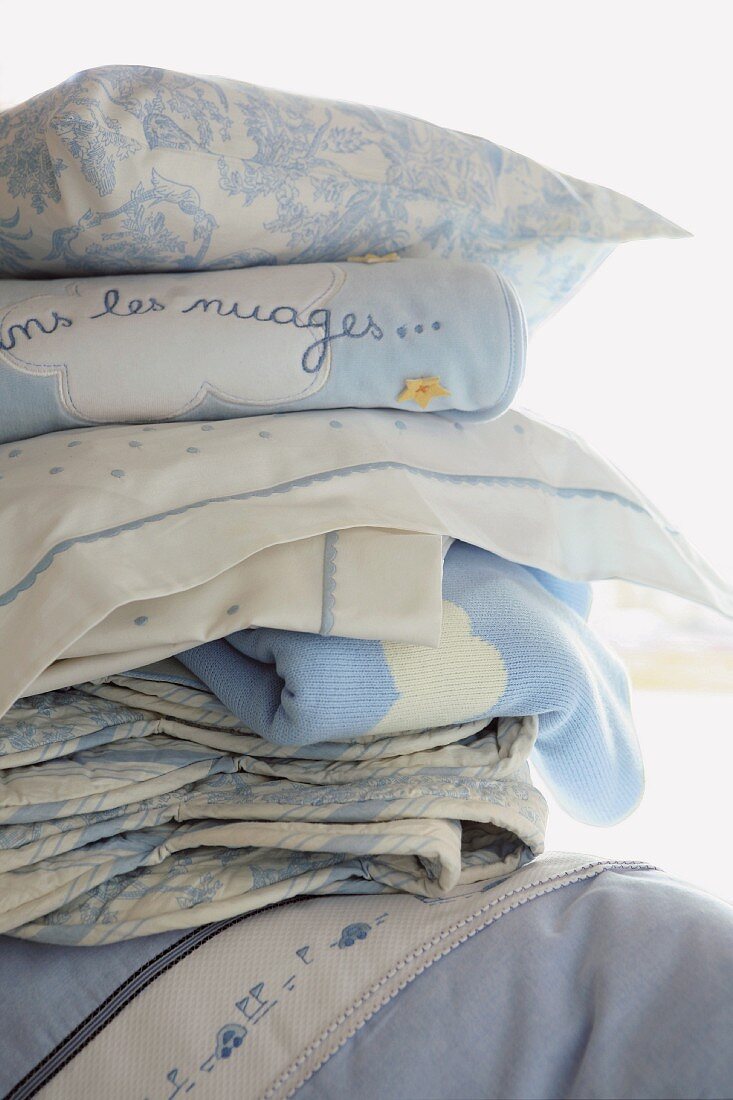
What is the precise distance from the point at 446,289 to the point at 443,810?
28 centimetres

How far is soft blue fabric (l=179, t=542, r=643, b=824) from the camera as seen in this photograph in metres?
0.41

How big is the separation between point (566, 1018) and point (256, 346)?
0.35 meters

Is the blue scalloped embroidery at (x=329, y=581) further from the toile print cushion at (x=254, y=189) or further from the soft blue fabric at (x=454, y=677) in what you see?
the toile print cushion at (x=254, y=189)

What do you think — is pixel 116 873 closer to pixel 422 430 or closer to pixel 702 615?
pixel 422 430

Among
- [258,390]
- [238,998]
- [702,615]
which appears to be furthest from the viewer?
[702,615]

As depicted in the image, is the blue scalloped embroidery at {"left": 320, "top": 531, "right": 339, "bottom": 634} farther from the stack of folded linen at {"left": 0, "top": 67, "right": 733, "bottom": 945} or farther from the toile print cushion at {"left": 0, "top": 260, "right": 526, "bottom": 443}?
the toile print cushion at {"left": 0, "top": 260, "right": 526, "bottom": 443}

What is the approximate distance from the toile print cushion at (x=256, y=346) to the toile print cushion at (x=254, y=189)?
0.11 ft

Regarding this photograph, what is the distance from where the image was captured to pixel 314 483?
459mm

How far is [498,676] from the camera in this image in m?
0.44

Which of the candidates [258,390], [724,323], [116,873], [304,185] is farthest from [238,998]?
[724,323]

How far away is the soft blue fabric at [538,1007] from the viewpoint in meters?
0.33

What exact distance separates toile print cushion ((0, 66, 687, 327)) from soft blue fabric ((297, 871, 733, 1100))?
40 cm

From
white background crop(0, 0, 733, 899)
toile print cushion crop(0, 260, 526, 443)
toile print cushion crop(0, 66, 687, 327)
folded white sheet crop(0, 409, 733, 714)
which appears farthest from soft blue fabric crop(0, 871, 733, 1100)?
white background crop(0, 0, 733, 899)

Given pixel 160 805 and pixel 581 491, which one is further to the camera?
pixel 581 491
